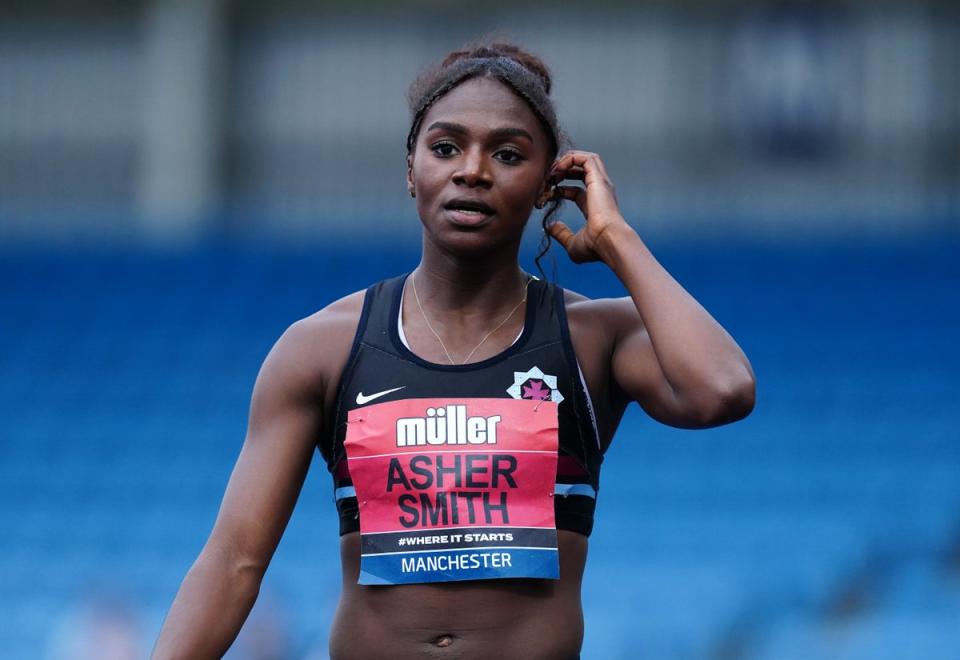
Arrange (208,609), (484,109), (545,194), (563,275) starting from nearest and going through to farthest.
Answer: (208,609) < (484,109) < (545,194) < (563,275)

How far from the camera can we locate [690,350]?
2.75 metres

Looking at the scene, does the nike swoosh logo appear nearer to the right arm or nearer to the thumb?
the right arm

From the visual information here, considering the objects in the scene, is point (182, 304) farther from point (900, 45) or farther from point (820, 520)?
point (900, 45)

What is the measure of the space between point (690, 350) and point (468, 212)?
47 centimetres

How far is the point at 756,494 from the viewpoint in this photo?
8.70m

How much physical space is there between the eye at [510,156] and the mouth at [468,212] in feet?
0.31

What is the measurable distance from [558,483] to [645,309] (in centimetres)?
36

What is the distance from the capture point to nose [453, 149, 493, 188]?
2755 mm

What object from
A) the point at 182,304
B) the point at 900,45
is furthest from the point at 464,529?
the point at 900,45

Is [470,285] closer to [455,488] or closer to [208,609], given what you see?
[455,488]

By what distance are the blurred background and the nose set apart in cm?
518

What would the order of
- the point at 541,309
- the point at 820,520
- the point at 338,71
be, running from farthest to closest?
1. the point at 338,71
2. the point at 820,520
3. the point at 541,309

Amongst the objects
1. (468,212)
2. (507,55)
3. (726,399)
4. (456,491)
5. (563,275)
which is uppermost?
(563,275)

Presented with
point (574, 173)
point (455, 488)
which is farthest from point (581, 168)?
point (455, 488)
